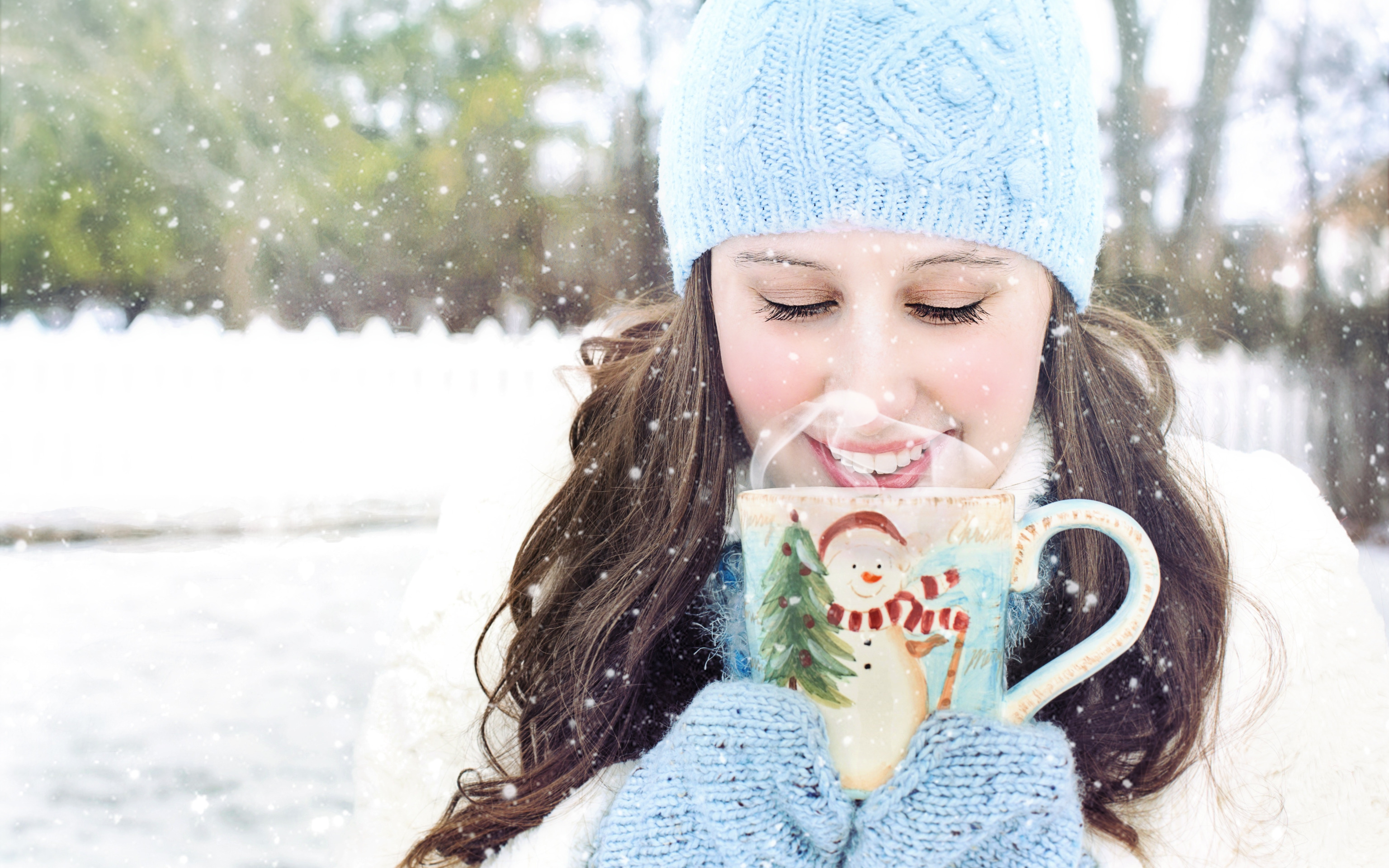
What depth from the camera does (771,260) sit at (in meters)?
0.79

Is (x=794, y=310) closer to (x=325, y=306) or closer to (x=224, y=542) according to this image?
(x=224, y=542)

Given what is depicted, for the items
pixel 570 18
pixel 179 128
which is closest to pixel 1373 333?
pixel 570 18

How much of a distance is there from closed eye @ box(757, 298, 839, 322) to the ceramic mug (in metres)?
0.21

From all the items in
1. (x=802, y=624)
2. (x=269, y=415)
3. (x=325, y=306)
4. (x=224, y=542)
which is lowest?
(x=224, y=542)

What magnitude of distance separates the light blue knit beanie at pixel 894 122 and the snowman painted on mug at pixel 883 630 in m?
0.28

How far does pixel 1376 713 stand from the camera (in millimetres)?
946

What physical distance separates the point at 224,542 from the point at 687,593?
2630 millimetres

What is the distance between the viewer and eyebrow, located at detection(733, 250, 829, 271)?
776mm

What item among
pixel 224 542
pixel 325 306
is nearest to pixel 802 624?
pixel 224 542

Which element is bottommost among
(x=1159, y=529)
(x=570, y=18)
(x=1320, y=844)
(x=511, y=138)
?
(x=1320, y=844)

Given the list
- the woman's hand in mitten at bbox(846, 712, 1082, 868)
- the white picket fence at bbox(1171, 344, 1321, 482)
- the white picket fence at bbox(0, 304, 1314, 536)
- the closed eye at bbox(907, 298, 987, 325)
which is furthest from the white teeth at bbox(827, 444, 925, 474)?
the white picket fence at bbox(1171, 344, 1321, 482)

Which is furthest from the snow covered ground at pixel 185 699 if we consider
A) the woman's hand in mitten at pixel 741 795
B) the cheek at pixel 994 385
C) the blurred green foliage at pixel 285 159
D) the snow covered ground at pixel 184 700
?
the blurred green foliage at pixel 285 159

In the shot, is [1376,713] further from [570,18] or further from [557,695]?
[570,18]

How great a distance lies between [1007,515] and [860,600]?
0.34 feet
